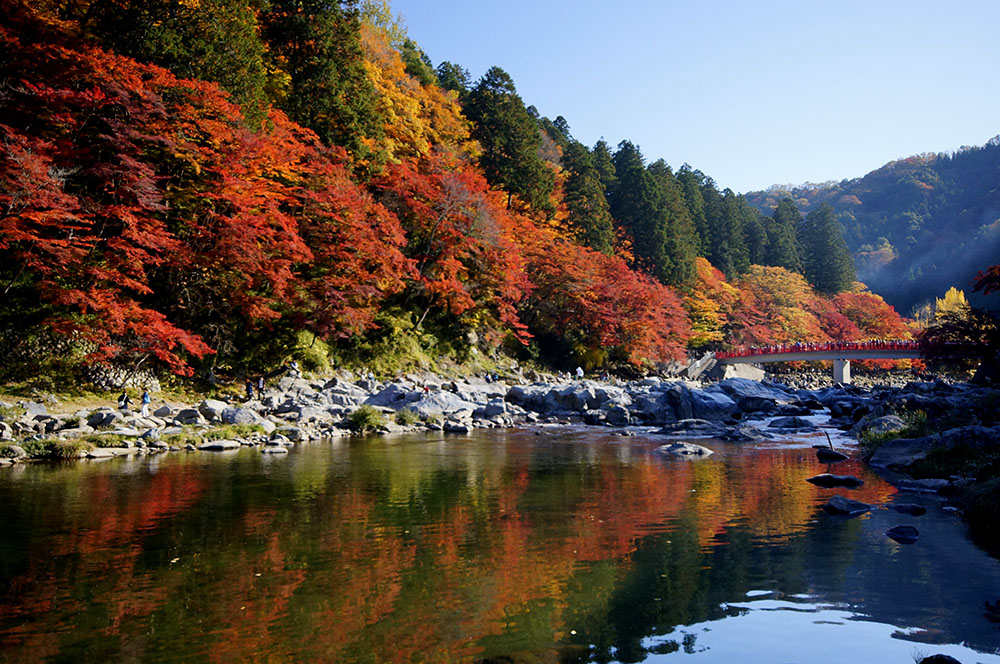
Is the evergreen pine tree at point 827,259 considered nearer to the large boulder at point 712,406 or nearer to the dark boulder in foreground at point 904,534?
the large boulder at point 712,406

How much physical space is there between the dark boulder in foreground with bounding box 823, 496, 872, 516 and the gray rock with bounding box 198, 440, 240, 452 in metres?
13.9

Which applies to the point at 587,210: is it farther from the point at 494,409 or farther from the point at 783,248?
the point at 783,248

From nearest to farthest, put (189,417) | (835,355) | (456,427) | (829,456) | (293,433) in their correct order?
(829,456) → (189,417) → (293,433) → (456,427) → (835,355)

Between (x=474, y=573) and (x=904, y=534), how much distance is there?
215 inches

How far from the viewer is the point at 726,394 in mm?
28734

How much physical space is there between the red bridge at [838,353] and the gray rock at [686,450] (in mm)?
32716

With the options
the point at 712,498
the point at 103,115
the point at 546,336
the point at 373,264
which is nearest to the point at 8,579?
the point at 712,498

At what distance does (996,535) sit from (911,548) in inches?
63.7

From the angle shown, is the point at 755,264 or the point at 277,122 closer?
the point at 277,122

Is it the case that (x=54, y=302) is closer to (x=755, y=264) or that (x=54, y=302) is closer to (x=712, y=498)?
(x=712, y=498)

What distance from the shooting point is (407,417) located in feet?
72.3

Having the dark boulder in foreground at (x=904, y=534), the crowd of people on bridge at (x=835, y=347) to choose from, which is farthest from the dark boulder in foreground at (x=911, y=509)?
the crowd of people on bridge at (x=835, y=347)

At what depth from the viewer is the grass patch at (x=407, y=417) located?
21922mm

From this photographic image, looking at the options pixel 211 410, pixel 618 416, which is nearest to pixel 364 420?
pixel 211 410
